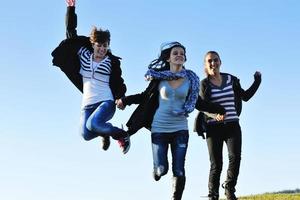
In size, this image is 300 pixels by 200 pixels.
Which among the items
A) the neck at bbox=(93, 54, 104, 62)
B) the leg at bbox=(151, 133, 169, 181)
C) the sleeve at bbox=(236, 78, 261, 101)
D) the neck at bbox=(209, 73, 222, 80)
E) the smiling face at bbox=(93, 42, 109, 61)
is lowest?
the leg at bbox=(151, 133, 169, 181)

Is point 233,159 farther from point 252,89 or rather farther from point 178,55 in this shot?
point 178,55

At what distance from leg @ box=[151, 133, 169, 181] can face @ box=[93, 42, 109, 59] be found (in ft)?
6.18

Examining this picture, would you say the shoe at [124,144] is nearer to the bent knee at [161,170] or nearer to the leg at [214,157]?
the bent knee at [161,170]

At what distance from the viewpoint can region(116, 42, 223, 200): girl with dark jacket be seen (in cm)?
977

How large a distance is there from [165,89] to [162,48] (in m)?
0.80

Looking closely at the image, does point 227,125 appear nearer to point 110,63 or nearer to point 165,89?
point 165,89

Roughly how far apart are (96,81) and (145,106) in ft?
3.44

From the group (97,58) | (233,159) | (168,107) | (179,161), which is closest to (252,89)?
(233,159)

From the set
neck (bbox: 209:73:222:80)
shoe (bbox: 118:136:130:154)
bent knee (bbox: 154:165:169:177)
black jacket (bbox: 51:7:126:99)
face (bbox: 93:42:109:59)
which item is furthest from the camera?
neck (bbox: 209:73:222:80)

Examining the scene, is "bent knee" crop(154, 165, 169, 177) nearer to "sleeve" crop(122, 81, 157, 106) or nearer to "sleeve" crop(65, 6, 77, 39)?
"sleeve" crop(122, 81, 157, 106)

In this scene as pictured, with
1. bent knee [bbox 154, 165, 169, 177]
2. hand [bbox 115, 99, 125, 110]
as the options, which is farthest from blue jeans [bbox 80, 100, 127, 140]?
bent knee [bbox 154, 165, 169, 177]

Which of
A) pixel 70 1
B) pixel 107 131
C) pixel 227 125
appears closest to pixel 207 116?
pixel 227 125

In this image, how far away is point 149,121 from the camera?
10430 mm

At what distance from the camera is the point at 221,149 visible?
11344mm
